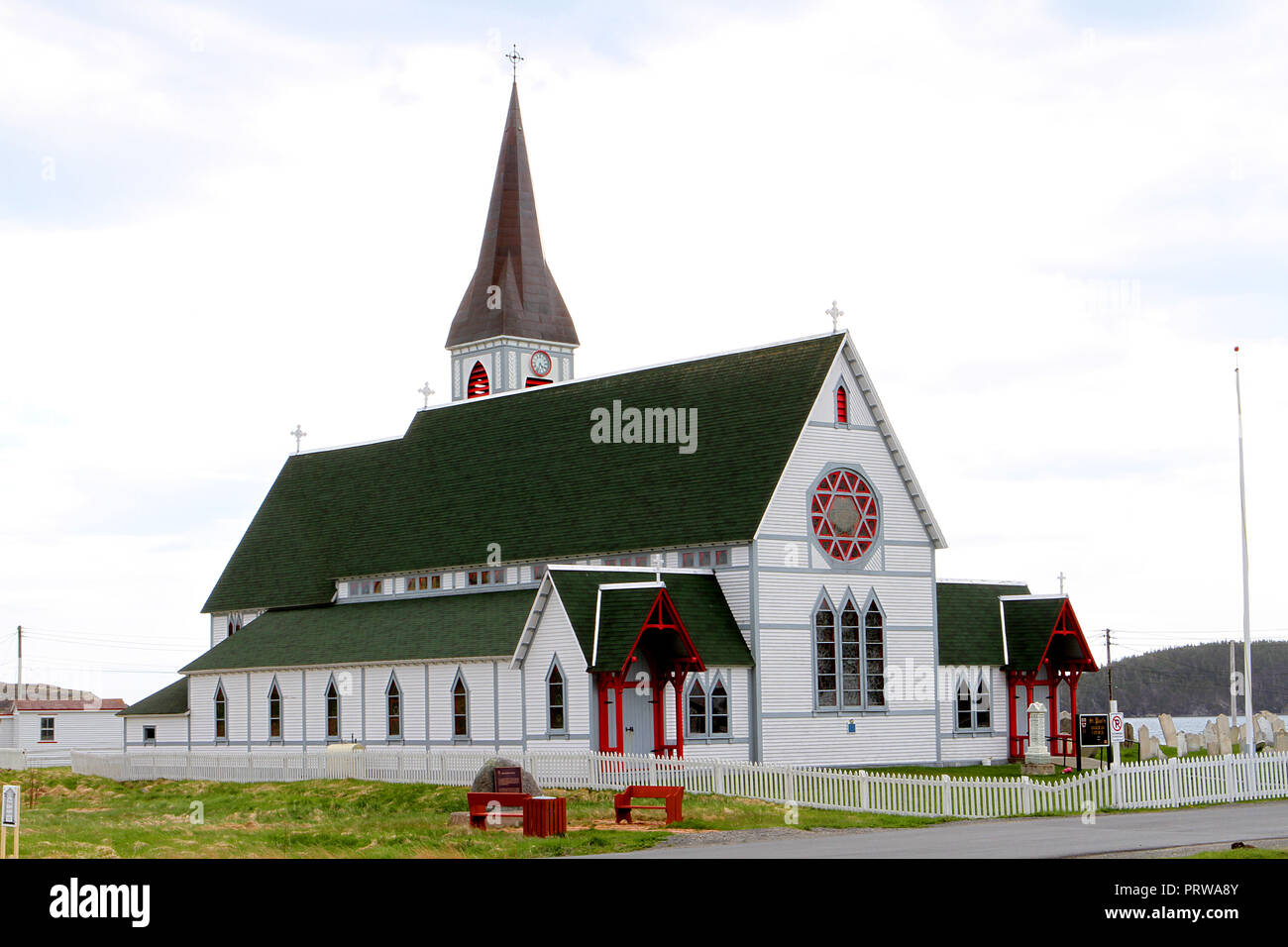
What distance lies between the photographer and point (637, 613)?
43625mm

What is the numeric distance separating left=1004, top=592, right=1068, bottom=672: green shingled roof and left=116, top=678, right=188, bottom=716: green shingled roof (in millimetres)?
30911

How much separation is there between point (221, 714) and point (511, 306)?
2386 cm

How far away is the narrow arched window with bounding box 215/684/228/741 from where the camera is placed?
2386 inches

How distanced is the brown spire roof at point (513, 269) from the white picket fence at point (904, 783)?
3305 centimetres

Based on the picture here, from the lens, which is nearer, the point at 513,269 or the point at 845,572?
the point at 845,572

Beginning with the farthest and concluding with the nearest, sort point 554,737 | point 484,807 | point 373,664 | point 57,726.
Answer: point 57,726 < point 373,664 < point 554,737 < point 484,807

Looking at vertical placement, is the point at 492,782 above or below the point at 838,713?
below

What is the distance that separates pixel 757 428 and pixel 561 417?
10069 mm

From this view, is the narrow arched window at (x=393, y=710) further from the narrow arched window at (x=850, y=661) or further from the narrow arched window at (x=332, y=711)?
the narrow arched window at (x=850, y=661)

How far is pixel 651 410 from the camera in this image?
54812 millimetres

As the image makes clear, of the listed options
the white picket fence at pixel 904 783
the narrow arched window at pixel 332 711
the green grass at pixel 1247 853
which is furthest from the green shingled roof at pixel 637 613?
the green grass at pixel 1247 853

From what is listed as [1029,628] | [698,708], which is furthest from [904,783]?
[1029,628]

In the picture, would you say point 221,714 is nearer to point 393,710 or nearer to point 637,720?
point 393,710
